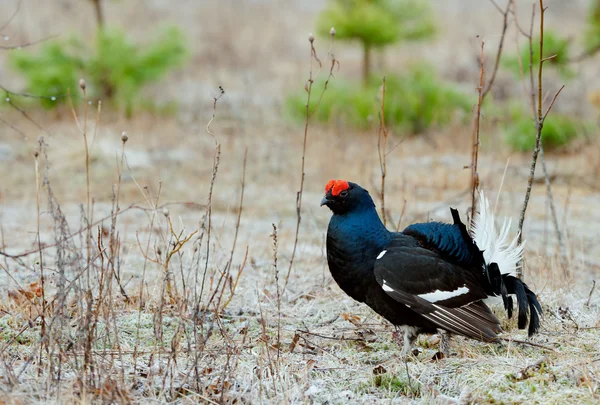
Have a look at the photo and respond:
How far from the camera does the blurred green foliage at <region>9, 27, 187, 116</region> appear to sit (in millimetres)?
11922

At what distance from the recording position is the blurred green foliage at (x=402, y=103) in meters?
12.5

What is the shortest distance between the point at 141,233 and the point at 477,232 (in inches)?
152

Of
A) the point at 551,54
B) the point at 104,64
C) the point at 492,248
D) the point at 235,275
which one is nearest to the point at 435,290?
the point at 492,248

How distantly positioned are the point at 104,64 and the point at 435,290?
9751 mm

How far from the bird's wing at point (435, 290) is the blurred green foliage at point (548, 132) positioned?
6.82 meters

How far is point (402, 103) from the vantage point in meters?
12.6

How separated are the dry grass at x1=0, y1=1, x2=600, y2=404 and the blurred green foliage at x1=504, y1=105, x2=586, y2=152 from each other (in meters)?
0.28

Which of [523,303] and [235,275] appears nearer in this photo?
[523,303]

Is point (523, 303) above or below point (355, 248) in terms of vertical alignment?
below

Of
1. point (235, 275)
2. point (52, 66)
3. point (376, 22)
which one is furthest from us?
point (376, 22)

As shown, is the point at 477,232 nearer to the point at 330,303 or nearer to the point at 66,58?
the point at 330,303

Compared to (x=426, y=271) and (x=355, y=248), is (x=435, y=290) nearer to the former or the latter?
(x=426, y=271)

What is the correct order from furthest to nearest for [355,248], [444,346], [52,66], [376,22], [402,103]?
[376,22], [402,103], [52,66], [444,346], [355,248]

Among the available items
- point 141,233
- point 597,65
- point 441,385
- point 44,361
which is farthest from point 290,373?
point 597,65
